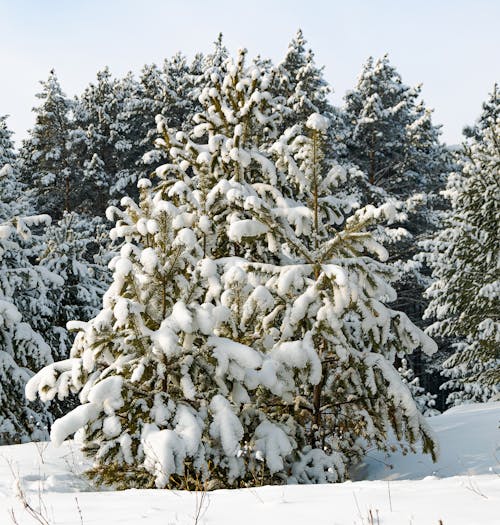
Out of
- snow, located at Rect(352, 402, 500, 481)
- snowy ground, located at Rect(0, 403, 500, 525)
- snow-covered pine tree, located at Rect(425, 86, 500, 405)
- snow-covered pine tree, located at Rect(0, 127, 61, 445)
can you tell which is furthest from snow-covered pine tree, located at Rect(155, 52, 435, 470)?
snow-covered pine tree, located at Rect(425, 86, 500, 405)

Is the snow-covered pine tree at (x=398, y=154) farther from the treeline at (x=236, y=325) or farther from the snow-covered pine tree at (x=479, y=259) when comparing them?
the treeline at (x=236, y=325)

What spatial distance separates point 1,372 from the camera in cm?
1107

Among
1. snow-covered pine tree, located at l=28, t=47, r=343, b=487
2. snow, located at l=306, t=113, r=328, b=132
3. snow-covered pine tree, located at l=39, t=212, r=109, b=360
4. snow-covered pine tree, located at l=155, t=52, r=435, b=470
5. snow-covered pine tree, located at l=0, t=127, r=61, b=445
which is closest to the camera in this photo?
snow-covered pine tree, located at l=28, t=47, r=343, b=487

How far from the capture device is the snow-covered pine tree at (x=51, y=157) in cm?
2962

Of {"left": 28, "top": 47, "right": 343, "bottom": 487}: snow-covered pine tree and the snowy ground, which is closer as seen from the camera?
the snowy ground

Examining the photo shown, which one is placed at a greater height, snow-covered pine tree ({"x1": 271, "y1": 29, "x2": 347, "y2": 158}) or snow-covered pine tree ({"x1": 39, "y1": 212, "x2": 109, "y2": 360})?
snow-covered pine tree ({"x1": 271, "y1": 29, "x2": 347, "y2": 158})

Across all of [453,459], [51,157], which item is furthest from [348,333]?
[51,157]

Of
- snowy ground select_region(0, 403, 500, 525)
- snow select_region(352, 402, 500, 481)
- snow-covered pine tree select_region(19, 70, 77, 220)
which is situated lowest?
snow select_region(352, 402, 500, 481)

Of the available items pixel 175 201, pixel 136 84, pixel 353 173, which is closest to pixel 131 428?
pixel 175 201

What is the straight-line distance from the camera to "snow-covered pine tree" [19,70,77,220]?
97.2 feet

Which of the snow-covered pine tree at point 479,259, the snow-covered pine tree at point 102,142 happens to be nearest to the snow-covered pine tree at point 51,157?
the snow-covered pine tree at point 102,142

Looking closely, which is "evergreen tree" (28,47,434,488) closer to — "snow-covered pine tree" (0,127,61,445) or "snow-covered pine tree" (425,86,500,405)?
"snow-covered pine tree" (0,127,61,445)

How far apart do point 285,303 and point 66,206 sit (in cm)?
2454

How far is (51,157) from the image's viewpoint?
29.2 meters
